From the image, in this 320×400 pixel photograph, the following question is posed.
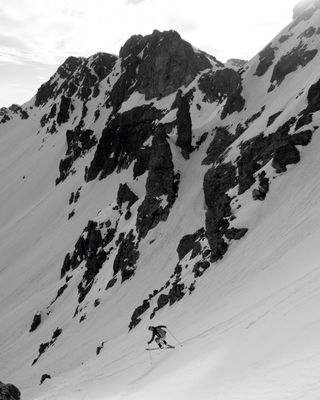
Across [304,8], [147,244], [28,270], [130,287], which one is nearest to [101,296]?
[130,287]

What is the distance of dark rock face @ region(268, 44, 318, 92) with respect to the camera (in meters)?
59.3

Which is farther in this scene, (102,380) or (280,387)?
(102,380)

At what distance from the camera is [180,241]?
46.8 metres

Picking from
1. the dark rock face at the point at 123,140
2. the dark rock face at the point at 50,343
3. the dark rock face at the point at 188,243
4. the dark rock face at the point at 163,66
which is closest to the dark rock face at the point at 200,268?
the dark rock face at the point at 188,243

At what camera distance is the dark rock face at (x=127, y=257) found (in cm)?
5075

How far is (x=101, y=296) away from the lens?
166 ft

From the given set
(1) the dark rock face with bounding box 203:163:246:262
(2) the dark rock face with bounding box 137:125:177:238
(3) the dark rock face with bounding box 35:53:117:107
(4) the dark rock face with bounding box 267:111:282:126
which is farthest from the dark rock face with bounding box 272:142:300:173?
(3) the dark rock face with bounding box 35:53:117:107

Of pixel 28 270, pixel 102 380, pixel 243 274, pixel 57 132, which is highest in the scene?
pixel 57 132

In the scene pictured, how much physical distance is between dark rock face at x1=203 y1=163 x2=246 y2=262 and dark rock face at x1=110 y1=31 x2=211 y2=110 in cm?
5589

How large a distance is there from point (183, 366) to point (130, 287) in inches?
1290

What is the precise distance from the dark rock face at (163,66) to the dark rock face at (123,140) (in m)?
9.97

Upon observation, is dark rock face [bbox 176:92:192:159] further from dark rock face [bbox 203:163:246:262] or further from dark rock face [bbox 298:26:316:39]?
dark rock face [bbox 298:26:316:39]

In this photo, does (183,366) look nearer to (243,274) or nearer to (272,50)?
(243,274)

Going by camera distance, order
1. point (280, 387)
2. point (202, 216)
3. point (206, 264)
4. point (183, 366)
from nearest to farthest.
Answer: point (280, 387)
point (183, 366)
point (206, 264)
point (202, 216)
